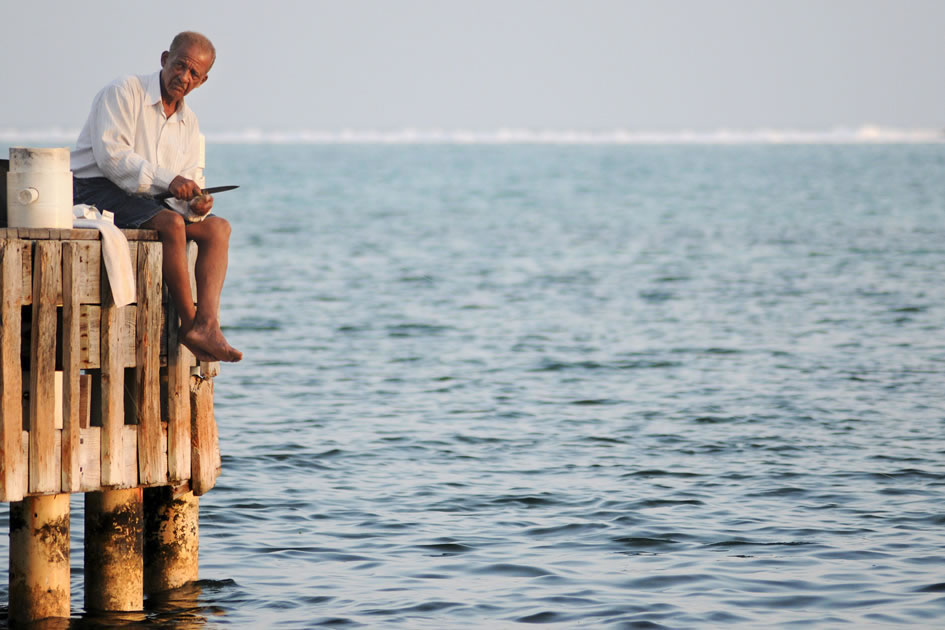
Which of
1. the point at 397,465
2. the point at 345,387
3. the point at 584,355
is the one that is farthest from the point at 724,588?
the point at 584,355

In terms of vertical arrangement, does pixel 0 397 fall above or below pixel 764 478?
above

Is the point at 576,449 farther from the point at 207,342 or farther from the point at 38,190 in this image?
the point at 38,190

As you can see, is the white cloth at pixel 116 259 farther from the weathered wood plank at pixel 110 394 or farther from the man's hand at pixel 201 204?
the man's hand at pixel 201 204

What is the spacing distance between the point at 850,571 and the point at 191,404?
4728 mm

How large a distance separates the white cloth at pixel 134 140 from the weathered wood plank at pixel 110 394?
689 millimetres

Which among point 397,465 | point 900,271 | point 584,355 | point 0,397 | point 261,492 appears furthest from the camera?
point 900,271

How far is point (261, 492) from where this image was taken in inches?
475

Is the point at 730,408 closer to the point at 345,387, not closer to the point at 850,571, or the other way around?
the point at 345,387

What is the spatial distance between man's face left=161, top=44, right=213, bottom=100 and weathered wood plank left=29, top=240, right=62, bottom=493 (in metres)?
1.21

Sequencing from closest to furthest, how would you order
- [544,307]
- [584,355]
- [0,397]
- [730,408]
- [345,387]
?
1. [0,397]
2. [730,408]
3. [345,387]
4. [584,355]
5. [544,307]

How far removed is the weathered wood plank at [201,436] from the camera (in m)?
7.88

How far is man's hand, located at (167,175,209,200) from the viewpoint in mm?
7688

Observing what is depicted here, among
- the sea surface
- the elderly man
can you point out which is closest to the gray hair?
the elderly man

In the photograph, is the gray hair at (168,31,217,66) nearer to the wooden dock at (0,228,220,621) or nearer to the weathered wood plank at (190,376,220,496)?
the wooden dock at (0,228,220,621)
